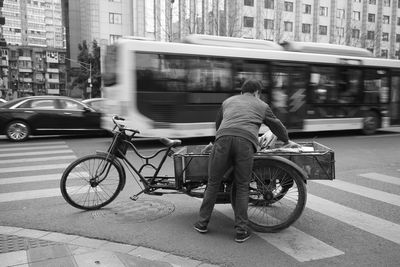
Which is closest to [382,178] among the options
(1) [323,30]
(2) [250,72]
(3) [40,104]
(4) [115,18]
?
(2) [250,72]

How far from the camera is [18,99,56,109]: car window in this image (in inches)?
495

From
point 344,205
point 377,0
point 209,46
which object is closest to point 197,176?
point 344,205

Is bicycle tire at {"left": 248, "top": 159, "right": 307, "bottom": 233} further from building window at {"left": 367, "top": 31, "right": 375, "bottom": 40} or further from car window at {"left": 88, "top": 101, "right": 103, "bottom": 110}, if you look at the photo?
building window at {"left": 367, "top": 31, "right": 375, "bottom": 40}

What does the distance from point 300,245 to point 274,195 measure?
2.33ft

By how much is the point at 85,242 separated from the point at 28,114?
31.3 ft

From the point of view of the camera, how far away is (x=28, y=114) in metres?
12.4

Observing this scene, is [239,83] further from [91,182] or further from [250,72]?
[91,182]

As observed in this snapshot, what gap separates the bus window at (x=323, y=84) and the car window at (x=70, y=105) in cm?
780

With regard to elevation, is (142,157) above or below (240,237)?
above

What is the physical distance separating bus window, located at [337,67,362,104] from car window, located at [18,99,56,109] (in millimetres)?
9630

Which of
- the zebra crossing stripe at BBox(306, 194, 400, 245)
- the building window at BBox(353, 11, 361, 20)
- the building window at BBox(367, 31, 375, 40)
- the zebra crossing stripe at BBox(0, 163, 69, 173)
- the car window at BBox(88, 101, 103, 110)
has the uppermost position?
the building window at BBox(353, 11, 361, 20)

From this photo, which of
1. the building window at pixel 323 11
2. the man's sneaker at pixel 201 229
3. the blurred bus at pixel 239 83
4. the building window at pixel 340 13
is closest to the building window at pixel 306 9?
the building window at pixel 323 11

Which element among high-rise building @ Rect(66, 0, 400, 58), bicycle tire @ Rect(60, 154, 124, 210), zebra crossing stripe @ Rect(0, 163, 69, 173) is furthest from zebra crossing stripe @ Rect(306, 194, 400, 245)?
high-rise building @ Rect(66, 0, 400, 58)

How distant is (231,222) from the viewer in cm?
470
